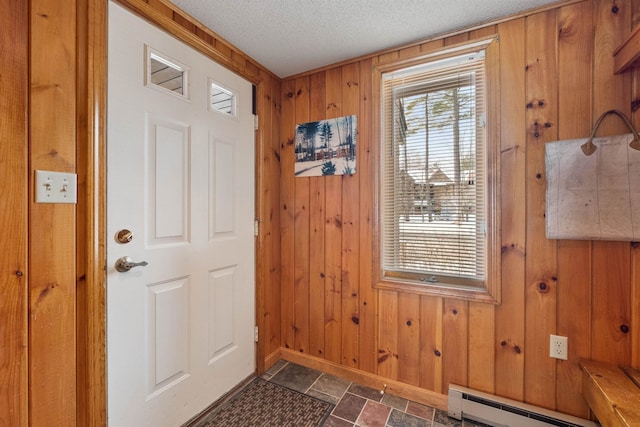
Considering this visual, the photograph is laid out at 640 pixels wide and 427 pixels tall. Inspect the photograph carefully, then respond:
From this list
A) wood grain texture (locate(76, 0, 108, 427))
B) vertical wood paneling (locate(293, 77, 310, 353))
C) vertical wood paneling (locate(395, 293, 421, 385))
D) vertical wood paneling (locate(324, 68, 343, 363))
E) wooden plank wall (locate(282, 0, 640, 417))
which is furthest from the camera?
vertical wood paneling (locate(293, 77, 310, 353))

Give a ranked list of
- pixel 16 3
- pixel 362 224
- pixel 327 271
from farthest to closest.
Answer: pixel 327 271 → pixel 362 224 → pixel 16 3

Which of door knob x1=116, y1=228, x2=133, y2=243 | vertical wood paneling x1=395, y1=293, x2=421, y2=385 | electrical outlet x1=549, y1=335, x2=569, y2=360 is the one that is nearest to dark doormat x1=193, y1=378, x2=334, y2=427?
vertical wood paneling x1=395, y1=293, x2=421, y2=385

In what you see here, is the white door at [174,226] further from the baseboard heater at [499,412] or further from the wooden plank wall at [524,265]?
the baseboard heater at [499,412]

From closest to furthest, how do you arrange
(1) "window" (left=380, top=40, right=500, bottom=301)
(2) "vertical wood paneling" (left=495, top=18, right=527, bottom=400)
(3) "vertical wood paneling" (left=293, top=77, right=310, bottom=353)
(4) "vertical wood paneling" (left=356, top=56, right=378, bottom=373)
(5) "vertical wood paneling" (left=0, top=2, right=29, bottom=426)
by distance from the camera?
(5) "vertical wood paneling" (left=0, top=2, right=29, bottom=426) < (2) "vertical wood paneling" (left=495, top=18, right=527, bottom=400) < (1) "window" (left=380, top=40, right=500, bottom=301) < (4) "vertical wood paneling" (left=356, top=56, right=378, bottom=373) < (3) "vertical wood paneling" (left=293, top=77, right=310, bottom=353)

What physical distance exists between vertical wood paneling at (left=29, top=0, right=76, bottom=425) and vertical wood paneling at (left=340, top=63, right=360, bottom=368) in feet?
4.68

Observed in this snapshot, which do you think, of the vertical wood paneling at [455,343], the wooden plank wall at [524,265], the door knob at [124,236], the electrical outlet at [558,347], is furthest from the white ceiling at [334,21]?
the electrical outlet at [558,347]

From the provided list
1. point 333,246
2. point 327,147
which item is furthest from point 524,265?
point 327,147

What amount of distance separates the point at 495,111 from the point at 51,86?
2.01 metres

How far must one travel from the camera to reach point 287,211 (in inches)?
86.2

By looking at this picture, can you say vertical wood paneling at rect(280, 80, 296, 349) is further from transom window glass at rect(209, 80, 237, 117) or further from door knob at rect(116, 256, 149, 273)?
door knob at rect(116, 256, 149, 273)

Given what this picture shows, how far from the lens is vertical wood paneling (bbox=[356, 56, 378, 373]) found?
1.87 meters

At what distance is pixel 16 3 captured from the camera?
0.98 metres

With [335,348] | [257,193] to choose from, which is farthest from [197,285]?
[335,348]

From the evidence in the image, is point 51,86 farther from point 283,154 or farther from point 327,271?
point 327,271
